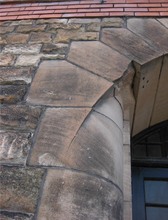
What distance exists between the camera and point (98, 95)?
5.54ft

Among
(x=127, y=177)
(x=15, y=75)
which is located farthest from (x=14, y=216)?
(x=15, y=75)

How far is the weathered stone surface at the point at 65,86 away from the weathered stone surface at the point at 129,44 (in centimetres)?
35

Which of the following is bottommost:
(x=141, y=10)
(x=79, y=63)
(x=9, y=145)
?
(x=9, y=145)

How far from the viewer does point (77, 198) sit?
1.23m

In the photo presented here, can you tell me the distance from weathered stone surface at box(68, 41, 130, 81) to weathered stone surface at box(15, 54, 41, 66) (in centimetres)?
21

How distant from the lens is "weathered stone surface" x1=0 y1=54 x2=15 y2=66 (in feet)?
6.42

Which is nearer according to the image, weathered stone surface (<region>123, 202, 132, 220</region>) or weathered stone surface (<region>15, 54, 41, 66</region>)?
weathered stone surface (<region>123, 202, 132, 220</region>)

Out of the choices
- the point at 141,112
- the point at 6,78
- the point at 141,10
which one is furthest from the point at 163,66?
the point at 6,78

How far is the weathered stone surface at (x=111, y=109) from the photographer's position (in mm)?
1660

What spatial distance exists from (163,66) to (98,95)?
25.4 inches

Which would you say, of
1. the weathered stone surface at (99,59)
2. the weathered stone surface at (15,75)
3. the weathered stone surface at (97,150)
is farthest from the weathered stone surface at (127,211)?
the weathered stone surface at (15,75)

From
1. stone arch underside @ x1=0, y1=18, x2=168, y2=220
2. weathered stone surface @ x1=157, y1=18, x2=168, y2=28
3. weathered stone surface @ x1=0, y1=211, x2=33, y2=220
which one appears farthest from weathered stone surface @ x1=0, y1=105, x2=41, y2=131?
weathered stone surface @ x1=157, y1=18, x2=168, y2=28

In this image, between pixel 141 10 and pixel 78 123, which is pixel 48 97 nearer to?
pixel 78 123

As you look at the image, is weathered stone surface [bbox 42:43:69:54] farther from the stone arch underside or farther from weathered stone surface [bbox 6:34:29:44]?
weathered stone surface [bbox 6:34:29:44]
